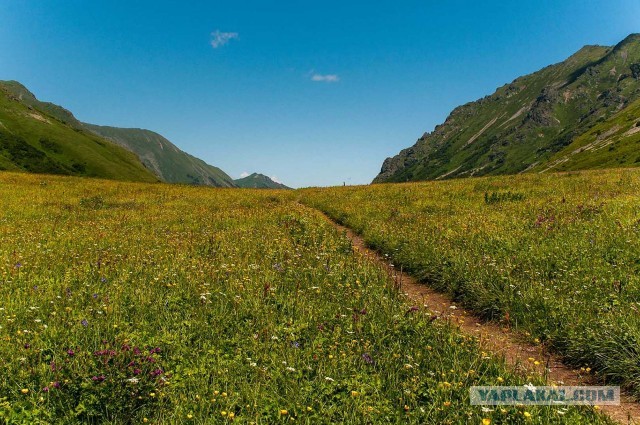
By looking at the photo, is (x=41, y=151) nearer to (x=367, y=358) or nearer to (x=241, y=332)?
(x=241, y=332)

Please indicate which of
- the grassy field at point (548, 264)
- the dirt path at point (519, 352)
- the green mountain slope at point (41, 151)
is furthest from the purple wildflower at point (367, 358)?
the green mountain slope at point (41, 151)

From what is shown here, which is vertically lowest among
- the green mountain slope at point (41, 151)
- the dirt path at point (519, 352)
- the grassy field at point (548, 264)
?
the dirt path at point (519, 352)

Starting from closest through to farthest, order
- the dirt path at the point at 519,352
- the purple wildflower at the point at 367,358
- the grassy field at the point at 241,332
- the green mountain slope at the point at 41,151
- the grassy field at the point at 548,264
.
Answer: the grassy field at the point at 241,332, the dirt path at the point at 519,352, the purple wildflower at the point at 367,358, the grassy field at the point at 548,264, the green mountain slope at the point at 41,151

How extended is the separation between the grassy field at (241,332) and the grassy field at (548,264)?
10cm

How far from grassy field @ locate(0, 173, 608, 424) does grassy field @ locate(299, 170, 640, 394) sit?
10 cm

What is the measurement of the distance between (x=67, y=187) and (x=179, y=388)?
3397 centimetres

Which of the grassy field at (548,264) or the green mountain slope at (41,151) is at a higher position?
the green mountain slope at (41,151)

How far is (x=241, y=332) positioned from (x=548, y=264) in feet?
25.5

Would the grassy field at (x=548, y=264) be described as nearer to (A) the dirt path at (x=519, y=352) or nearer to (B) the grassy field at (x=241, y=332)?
(B) the grassy field at (x=241, y=332)

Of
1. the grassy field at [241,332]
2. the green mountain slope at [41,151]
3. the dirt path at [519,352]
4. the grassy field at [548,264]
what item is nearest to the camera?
the grassy field at [241,332]

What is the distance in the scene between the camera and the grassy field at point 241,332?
416cm

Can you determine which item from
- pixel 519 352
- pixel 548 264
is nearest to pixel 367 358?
pixel 519 352

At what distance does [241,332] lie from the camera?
6.07 meters

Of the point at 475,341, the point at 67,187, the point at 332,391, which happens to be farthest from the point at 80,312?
the point at 67,187
